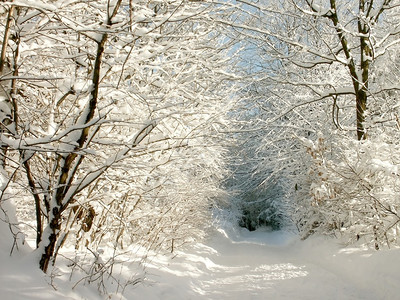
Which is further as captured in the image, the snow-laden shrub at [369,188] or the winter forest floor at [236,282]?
the snow-laden shrub at [369,188]

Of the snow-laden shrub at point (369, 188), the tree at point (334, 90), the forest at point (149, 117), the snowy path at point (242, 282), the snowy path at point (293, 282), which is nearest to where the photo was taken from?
the snowy path at point (242, 282)

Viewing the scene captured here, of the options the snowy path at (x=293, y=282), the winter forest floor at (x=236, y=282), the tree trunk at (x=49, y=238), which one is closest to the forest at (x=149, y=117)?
the tree trunk at (x=49, y=238)

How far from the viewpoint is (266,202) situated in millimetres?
26109

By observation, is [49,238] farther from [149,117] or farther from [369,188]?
[369,188]

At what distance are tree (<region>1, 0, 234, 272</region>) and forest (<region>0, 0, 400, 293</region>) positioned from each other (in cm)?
2

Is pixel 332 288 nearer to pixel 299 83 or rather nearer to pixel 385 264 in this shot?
pixel 385 264

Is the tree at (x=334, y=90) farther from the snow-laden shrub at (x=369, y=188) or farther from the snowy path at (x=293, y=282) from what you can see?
the snowy path at (x=293, y=282)

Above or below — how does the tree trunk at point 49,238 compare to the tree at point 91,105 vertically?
below

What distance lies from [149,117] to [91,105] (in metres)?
0.54

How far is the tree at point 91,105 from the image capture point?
2.65 meters

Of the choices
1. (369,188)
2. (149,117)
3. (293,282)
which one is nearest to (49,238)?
(149,117)

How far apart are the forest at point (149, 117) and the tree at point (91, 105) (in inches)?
0.8

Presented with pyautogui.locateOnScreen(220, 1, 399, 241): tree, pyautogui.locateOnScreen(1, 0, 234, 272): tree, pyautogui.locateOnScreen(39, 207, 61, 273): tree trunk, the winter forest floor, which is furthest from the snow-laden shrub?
pyautogui.locateOnScreen(39, 207, 61, 273): tree trunk

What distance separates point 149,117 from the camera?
306 cm
